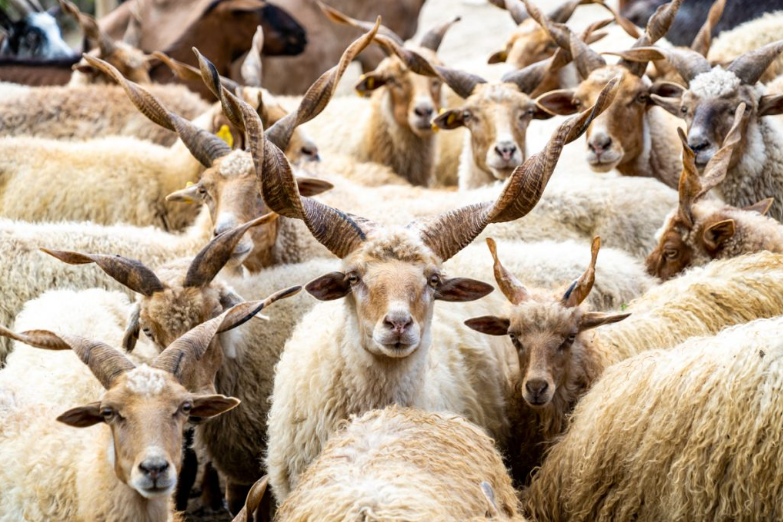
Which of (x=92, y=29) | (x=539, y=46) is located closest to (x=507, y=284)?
(x=539, y=46)

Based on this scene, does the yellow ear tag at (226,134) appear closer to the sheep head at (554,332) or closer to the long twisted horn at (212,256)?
the long twisted horn at (212,256)

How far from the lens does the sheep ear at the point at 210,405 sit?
428 centimetres

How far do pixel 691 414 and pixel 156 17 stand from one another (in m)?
8.63

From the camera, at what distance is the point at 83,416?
412 cm

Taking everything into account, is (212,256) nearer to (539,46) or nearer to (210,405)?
(210,405)

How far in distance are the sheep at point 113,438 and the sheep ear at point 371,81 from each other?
12.5 ft

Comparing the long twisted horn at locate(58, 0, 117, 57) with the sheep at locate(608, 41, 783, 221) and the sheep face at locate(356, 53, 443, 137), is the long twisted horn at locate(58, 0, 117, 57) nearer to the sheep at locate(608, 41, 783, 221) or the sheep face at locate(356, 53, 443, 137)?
the sheep face at locate(356, 53, 443, 137)

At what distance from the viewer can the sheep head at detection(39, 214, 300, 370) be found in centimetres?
506

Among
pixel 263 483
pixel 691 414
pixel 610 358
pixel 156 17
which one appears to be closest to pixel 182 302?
pixel 263 483

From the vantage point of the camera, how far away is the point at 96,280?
6.17 meters

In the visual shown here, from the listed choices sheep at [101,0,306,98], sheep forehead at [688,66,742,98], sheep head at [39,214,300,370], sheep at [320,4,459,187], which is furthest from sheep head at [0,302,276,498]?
sheep at [101,0,306,98]

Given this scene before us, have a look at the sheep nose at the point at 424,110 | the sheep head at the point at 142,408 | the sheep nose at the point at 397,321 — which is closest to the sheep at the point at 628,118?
the sheep nose at the point at 424,110

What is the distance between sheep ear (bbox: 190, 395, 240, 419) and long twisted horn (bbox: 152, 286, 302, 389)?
18 cm

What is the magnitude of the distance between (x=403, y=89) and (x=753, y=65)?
108 inches
